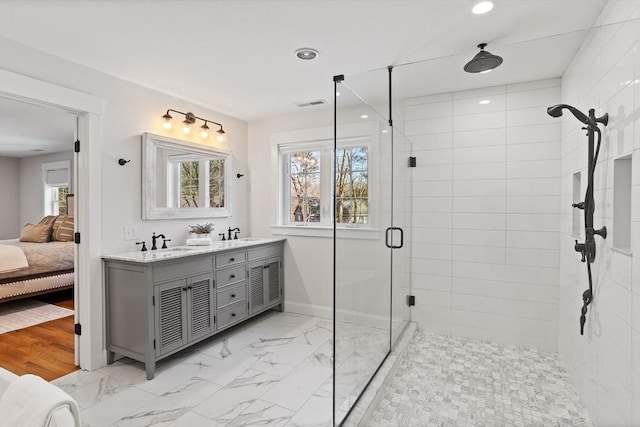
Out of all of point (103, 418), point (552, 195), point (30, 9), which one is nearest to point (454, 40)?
point (552, 195)

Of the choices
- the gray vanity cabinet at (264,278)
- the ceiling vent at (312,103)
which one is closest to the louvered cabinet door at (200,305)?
A: the gray vanity cabinet at (264,278)

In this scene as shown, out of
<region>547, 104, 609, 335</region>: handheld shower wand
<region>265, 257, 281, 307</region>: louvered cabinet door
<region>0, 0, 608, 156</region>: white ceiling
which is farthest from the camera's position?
<region>265, 257, 281, 307</region>: louvered cabinet door

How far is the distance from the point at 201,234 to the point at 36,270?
8.38ft

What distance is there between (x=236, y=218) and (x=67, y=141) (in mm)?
3638

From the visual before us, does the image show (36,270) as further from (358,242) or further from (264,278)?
(358,242)

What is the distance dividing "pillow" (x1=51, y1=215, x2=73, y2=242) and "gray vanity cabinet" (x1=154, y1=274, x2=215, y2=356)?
140 inches

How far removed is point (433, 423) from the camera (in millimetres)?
1873

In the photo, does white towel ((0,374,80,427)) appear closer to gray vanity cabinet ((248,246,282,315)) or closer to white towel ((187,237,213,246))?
white towel ((187,237,213,246))

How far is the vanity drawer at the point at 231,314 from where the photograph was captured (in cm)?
306

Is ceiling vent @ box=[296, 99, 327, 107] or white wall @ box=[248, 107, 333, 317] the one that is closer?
ceiling vent @ box=[296, 99, 327, 107]

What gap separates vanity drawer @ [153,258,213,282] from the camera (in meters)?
2.49

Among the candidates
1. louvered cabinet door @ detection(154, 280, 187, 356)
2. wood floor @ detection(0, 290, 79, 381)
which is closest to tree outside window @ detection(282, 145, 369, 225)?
louvered cabinet door @ detection(154, 280, 187, 356)

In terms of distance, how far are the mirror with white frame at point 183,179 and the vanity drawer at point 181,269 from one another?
63 centimetres

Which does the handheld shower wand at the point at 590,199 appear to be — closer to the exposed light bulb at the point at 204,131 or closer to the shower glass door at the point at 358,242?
the shower glass door at the point at 358,242
